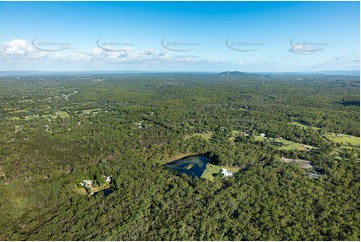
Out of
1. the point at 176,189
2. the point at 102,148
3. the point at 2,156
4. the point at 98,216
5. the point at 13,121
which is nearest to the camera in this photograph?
the point at 98,216

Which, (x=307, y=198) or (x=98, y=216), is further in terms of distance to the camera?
(x=307, y=198)

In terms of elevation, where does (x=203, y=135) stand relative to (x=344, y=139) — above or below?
above

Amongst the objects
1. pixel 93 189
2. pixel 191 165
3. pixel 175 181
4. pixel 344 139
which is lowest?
pixel 191 165

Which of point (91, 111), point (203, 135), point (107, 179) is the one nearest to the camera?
point (107, 179)

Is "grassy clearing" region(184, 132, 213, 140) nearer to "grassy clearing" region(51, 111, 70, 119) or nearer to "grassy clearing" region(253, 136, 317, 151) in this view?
"grassy clearing" region(253, 136, 317, 151)

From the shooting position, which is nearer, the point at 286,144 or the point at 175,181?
the point at 175,181

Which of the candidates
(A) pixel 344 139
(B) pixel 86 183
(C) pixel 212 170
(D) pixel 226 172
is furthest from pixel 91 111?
(A) pixel 344 139

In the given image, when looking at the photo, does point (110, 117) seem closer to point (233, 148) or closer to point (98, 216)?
point (233, 148)

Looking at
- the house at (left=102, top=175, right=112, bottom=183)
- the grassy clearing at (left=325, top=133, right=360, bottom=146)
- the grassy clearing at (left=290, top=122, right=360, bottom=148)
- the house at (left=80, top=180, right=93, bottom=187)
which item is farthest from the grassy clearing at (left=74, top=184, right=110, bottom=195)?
the grassy clearing at (left=325, top=133, right=360, bottom=146)

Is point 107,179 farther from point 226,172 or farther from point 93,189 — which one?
point 226,172

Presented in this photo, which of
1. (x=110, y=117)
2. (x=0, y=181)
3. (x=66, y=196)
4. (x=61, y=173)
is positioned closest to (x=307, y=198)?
(x=66, y=196)
